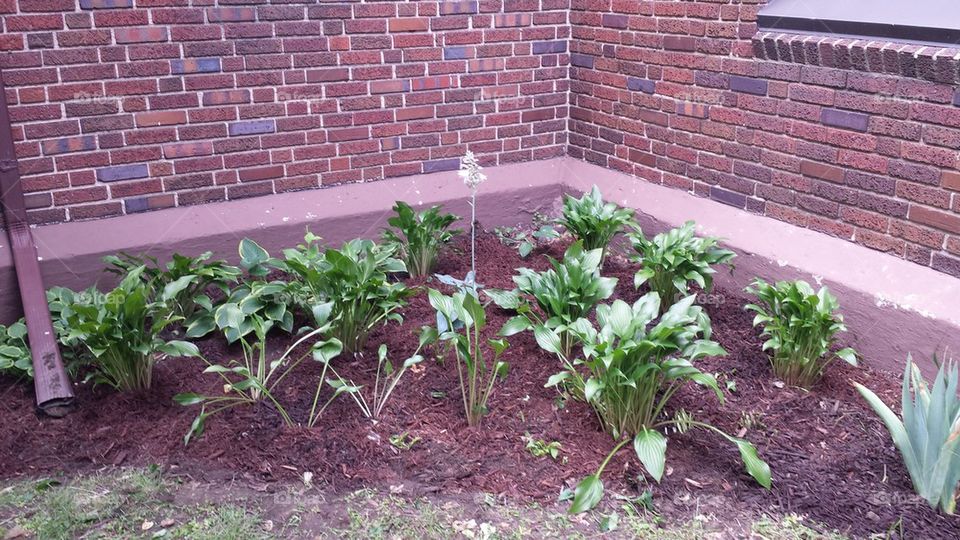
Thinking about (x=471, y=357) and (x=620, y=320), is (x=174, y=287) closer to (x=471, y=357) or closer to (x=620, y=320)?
(x=471, y=357)

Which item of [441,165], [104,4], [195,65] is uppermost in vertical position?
[104,4]

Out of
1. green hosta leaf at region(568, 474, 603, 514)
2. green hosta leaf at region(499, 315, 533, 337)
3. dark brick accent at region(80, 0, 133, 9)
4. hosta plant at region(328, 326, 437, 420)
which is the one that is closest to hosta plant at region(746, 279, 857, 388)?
green hosta leaf at region(499, 315, 533, 337)

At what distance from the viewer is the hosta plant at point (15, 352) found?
3461 mm

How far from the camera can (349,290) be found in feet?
11.6

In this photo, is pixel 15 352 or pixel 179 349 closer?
pixel 179 349

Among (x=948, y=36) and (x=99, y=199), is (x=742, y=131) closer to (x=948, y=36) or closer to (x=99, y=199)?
(x=948, y=36)

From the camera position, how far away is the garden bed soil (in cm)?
289

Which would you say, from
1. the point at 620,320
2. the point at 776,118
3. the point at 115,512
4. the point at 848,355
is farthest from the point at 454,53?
the point at 115,512

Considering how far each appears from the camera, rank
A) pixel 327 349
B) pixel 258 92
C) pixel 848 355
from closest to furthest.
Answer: pixel 327 349
pixel 848 355
pixel 258 92

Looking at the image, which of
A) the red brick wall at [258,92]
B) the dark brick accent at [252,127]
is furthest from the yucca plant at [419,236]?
the dark brick accent at [252,127]

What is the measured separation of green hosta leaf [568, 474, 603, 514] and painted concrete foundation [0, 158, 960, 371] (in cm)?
155

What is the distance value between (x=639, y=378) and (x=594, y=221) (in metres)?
1.56

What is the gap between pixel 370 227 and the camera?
187 inches

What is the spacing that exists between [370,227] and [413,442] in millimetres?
1901
